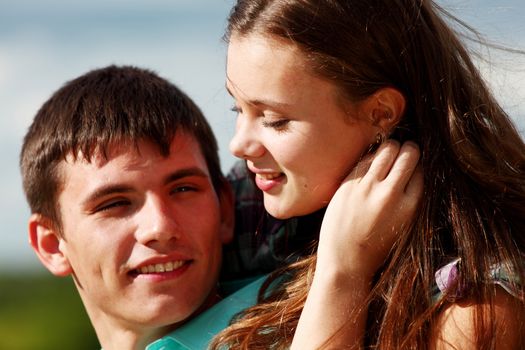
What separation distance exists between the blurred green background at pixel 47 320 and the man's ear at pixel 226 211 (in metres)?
4.11

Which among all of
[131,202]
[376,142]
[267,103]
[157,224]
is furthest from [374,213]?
[131,202]

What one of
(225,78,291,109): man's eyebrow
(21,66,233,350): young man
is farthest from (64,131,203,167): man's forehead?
(225,78,291,109): man's eyebrow

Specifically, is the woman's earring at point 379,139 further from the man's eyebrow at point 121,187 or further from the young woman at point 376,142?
the man's eyebrow at point 121,187

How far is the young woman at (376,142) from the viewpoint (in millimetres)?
2510

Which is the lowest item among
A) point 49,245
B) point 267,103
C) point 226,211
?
point 226,211

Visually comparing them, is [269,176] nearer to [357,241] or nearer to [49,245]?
[357,241]

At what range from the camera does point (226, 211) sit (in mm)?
3441

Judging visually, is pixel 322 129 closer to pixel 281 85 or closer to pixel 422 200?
pixel 281 85

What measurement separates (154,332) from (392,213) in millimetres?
1092

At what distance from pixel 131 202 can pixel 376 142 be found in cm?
94

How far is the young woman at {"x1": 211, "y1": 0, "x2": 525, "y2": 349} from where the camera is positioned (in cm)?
251

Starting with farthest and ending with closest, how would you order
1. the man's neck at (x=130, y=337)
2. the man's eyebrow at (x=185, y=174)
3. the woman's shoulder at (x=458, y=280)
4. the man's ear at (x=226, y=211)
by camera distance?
the man's ear at (x=226, y=211), the man's neck at (x=130, y=337), the man's eyebrow at (x=185, y=174), the woman's shoulder at (x=458, y=280)

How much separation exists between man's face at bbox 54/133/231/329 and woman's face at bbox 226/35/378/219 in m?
0.52

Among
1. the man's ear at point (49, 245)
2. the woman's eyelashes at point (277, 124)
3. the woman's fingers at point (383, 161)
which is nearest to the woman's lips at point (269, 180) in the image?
the woman's eyelashes at point (277, 124)
